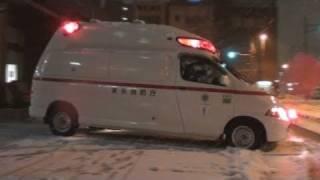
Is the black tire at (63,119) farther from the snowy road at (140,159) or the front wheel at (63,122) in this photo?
the snowy road at (140,159)

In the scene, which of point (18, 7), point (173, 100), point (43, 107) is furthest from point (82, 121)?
point (18, 7)

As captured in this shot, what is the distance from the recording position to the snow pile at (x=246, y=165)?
973 centimetres

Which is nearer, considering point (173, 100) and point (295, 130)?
point (173, 100)

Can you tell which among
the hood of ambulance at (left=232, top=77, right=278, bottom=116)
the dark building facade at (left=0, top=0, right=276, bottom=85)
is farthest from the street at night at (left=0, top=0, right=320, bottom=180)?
the dark building facade at (left=0, top=0, right=276, bottom=85)

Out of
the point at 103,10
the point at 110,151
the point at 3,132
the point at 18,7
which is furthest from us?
the point at 103,10

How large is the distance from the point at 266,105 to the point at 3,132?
6121 millimetres

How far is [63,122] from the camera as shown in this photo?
47.8ft

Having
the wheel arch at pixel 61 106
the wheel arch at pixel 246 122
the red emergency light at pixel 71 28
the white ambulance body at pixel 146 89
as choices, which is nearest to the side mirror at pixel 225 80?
the white ambulance body at pixel 146 89

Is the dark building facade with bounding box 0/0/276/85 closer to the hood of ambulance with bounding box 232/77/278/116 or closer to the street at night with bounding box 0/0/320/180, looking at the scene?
the street at night with bounding box 0/0/320/180

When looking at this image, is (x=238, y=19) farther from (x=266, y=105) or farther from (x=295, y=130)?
(x=266, y=105)

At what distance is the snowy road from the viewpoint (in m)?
9.71

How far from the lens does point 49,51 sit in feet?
48.1

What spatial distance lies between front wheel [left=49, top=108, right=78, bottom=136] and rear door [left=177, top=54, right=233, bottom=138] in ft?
8.27

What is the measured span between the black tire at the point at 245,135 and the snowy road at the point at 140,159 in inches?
13.3
